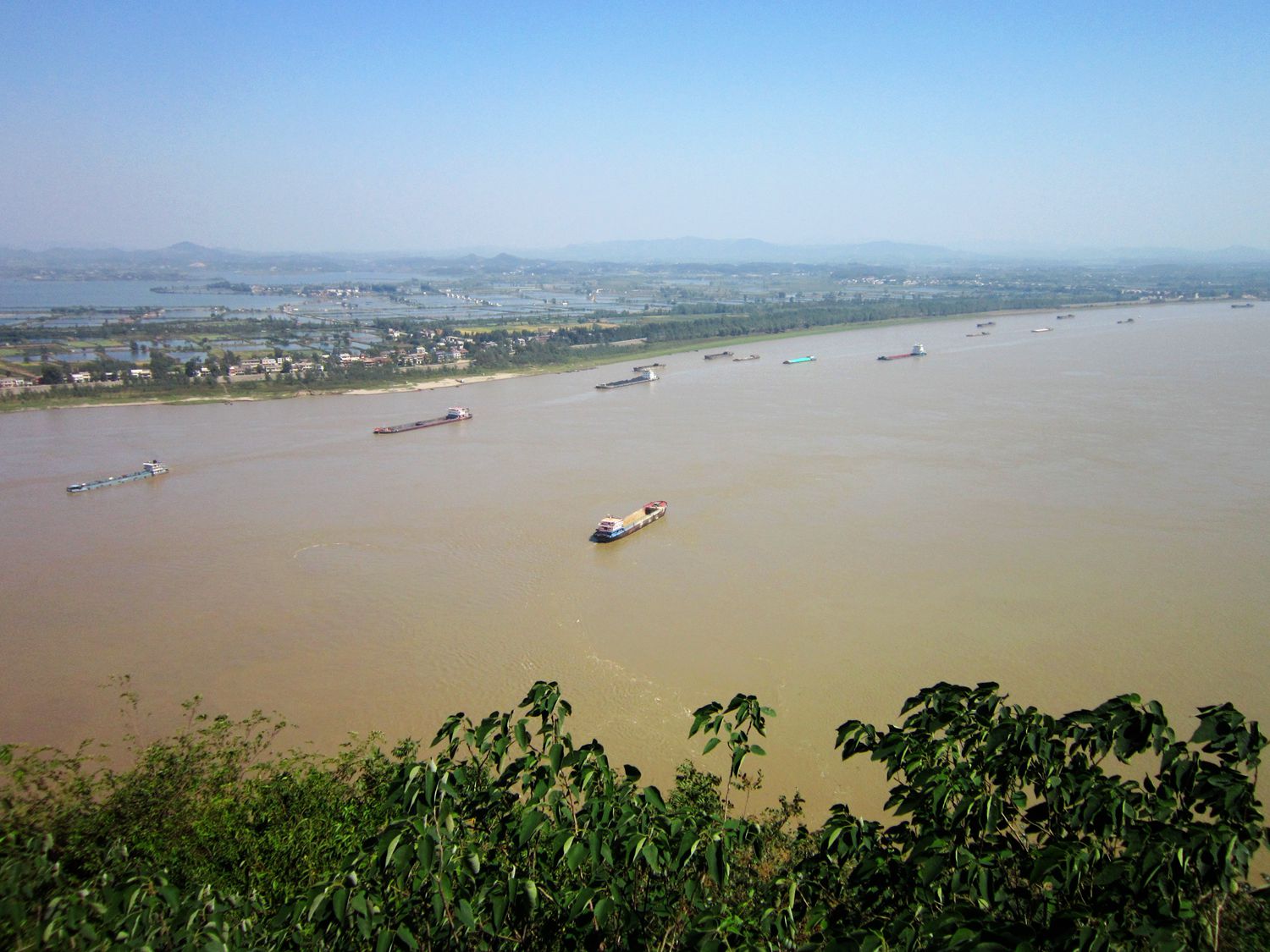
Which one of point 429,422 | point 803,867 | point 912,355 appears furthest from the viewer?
point 912,355

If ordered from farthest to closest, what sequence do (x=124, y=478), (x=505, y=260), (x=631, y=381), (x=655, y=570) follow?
(x=505, y=260) → (x=631, y=381) → (x=124, y=478) → (x=655, y=570)

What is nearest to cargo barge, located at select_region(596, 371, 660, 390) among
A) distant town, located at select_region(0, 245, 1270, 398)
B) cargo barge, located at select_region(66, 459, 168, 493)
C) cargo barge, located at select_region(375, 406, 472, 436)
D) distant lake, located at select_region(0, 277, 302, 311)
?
distant town, located at select_region(0, 245, 1270, 398)

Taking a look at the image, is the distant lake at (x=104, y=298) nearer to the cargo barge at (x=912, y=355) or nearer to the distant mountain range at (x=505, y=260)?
the distant mountain range at (x=505, y=260)

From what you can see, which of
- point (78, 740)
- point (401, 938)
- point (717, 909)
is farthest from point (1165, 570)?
point (78, 740)

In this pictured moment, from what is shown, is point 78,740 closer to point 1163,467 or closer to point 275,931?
point 275,931

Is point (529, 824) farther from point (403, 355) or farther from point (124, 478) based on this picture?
point (403, 355)

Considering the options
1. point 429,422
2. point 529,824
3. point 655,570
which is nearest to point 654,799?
point 529,824

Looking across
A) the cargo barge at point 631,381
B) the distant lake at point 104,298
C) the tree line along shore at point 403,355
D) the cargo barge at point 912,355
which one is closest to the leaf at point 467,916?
the cargo barge at point 631,381
